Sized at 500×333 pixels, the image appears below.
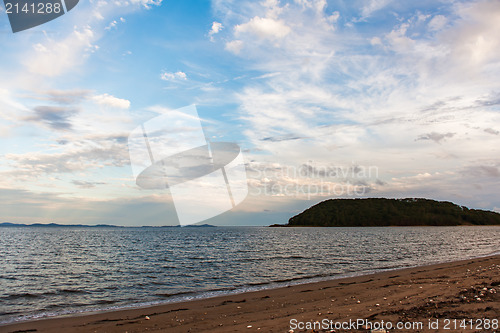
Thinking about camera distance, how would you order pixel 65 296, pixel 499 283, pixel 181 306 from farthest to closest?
pixel 65 296 → pixel 181 306 → pixel 499 283

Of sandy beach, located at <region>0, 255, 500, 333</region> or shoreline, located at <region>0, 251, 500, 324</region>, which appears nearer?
sandy beach, located at <region>0, 255, 500, 333</region>

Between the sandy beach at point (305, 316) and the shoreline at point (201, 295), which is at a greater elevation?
the sandy beach at point (305, 316)

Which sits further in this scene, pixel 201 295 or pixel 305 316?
pixel 201 295

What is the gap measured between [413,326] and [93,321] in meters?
12.1

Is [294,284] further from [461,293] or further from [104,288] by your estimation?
[104,288]

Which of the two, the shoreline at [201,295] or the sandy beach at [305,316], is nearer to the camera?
the sandy beach at [305,316]

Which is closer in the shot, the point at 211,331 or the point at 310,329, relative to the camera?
the point at 310,329

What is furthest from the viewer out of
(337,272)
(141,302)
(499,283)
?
(337,272)

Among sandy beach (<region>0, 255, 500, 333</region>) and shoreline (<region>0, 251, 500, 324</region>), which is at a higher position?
sandy beach (<region>0, 255, 500, 333</region>)

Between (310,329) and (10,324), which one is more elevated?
(310,329)

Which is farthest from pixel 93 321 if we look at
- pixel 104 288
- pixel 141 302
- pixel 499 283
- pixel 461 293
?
pixel 499 283

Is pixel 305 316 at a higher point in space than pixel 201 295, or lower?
higher

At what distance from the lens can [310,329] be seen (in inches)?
341

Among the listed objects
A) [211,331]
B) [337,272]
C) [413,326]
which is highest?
[413,326]
